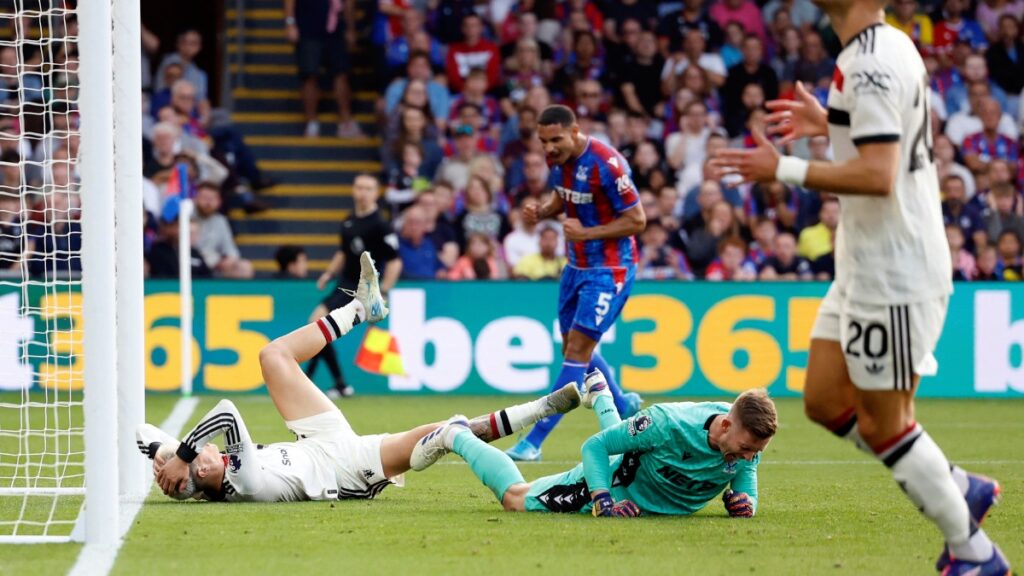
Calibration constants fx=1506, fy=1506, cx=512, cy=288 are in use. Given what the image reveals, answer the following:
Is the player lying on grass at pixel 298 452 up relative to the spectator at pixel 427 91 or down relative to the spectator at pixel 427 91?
down

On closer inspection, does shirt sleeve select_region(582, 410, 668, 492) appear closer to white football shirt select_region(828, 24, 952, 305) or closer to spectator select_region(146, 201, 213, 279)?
white football shirt select_region(828, 24, 952, 305)

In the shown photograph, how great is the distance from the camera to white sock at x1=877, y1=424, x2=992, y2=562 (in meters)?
5.38

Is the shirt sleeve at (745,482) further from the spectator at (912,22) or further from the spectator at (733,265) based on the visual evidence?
the spectator at (912,22)

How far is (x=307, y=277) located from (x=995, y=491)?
11530 mm

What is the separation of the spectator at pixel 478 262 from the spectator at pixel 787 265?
10.1ft

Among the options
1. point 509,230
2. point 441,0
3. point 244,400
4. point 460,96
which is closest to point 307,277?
point 244,400

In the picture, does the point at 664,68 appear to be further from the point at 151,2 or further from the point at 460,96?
the point at 151,2

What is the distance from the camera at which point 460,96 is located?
20078 mm

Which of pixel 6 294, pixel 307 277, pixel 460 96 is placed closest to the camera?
pixel 6 294

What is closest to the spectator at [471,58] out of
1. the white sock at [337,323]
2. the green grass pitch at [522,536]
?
the green grass pitch at [522,536]

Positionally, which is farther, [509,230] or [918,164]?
[509,230]

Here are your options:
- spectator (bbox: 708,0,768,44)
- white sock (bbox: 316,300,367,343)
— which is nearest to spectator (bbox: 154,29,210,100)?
spectator (bbox: 708,0,768,44)

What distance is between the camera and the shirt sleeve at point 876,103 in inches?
209

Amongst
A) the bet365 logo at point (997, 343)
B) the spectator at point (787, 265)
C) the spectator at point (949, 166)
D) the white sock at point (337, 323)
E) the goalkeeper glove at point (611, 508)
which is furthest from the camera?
the spectator at point (949, 166)
